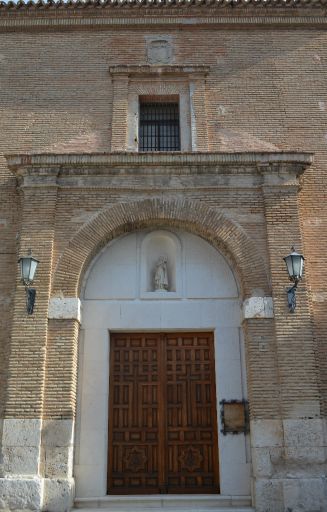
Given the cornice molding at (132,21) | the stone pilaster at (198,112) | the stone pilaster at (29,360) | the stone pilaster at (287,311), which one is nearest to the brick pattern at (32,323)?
the stone pilaster at (29,360)

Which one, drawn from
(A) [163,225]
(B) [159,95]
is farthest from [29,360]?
(B) [159,95]

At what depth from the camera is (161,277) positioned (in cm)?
1009

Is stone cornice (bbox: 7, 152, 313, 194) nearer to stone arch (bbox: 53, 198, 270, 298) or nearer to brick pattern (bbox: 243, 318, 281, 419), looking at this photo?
stone arch (bbox: 53, 198, 270, 298)

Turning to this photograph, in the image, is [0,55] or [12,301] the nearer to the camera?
[12,301]

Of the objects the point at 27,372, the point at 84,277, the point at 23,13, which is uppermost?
the point at 23,13

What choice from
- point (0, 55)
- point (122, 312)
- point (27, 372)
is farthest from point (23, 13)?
point (27, 372)

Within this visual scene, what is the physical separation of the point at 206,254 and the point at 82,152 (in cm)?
299

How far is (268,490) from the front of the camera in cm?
842

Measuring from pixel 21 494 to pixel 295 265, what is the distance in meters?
5.33

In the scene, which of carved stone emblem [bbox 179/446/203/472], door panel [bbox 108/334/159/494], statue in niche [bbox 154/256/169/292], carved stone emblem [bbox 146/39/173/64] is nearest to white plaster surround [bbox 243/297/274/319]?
statue in niche [bbox 154/256/169/292]

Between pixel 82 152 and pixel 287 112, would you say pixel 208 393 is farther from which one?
pixel 287 112

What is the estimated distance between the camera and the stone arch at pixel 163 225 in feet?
31.6

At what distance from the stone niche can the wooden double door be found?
75cm

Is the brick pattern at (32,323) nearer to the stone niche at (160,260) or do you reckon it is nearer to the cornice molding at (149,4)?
the stone niche at (160,260)
